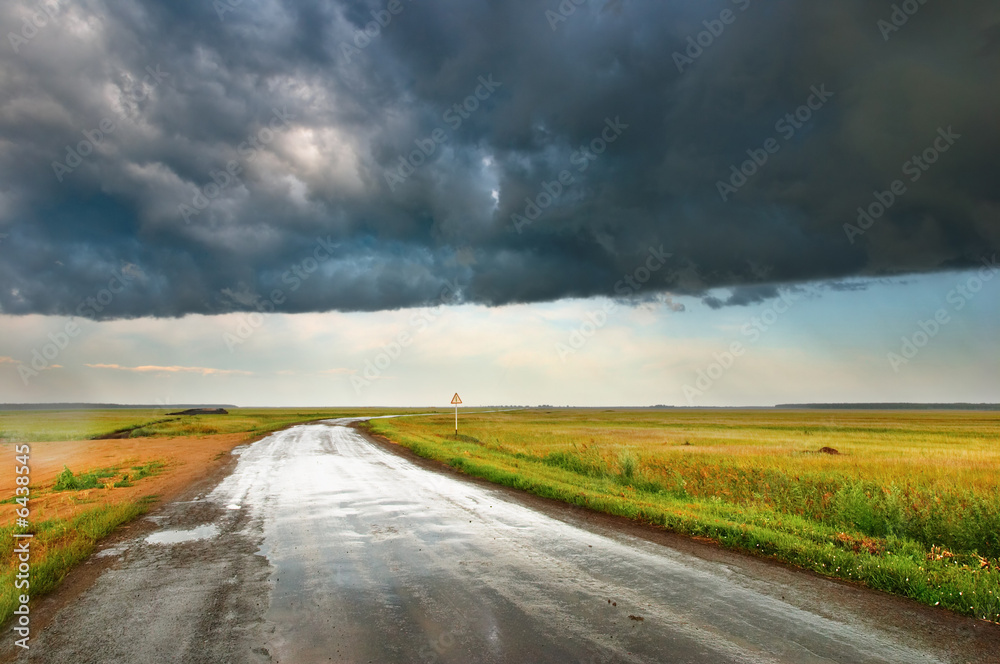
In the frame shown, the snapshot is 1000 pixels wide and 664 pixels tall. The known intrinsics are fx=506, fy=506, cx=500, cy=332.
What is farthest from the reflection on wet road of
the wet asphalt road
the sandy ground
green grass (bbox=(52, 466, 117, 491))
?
green grass (bbox=(52, 466, 117, 491))

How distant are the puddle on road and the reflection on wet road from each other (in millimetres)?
801

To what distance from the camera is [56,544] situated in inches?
348

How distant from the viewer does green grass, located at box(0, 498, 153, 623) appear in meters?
6.55

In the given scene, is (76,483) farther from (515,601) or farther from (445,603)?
(515,601)

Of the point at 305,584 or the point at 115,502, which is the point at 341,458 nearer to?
the point at 115,502

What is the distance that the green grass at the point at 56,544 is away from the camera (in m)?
6.55

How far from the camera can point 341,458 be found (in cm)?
2348

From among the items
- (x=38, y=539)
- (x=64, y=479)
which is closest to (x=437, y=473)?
(x=38, y=539)

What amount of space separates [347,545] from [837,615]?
7106 mm

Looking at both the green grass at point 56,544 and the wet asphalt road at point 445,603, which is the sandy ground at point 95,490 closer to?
the green grass at point 56,544

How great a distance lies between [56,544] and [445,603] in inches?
305

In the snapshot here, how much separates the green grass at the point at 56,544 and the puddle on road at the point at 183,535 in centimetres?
92

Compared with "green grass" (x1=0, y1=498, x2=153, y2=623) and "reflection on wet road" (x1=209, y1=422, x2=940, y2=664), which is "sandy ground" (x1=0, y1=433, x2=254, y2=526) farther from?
"reflection on wet road" (x1=209, y1=422, x2=940, y2=664)

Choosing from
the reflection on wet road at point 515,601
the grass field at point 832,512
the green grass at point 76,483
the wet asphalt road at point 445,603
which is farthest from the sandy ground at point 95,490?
the grass field at point 832,512
